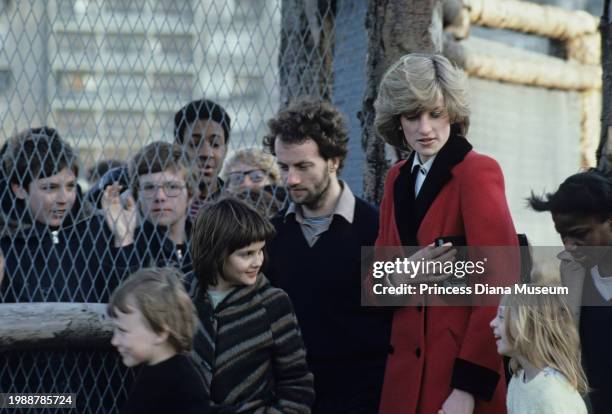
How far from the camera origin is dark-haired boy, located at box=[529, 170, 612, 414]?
368 cm

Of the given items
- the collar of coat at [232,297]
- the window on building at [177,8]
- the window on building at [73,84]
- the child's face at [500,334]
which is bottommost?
the child's face at [500,334]

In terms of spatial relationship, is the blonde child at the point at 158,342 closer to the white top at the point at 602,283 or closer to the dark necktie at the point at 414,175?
the dark necktie at the point at 414,175

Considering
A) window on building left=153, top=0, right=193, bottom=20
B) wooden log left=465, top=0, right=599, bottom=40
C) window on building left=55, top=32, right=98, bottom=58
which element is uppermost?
wooden log left=465, top=0, right=599, bottom=40

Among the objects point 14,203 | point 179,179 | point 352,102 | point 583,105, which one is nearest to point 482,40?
point 583,105

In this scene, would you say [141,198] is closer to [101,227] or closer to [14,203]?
[101,227]

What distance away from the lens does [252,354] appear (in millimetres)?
3633

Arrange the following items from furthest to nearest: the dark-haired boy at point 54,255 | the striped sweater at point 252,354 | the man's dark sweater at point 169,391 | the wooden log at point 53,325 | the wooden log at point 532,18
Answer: the wooden log at point 532,18 < the dark-haired boy at point 54,255 < the wooden log at point 53,325 < the striped sweater at point 252,354 < the man's dark sweater at point 169,391

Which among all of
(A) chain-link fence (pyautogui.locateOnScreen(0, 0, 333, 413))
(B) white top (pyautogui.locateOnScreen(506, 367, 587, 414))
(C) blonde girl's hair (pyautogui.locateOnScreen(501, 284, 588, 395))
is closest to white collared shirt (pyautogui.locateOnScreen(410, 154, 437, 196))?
(C) blonde girl's hair (pyautogui.locateOnScreen(501, 284, 588, 395))

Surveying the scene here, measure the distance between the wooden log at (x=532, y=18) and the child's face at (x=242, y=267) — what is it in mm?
2806

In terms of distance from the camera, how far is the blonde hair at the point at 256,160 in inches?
199

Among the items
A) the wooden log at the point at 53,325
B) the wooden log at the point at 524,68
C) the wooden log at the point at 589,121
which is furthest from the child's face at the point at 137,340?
the wooden log at the point at 589,121

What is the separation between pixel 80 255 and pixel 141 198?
33 cm

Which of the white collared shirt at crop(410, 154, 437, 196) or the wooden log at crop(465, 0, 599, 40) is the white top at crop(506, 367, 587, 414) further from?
the wooden log at crop(465, 0, 599, 40)

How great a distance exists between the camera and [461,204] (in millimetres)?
3432
